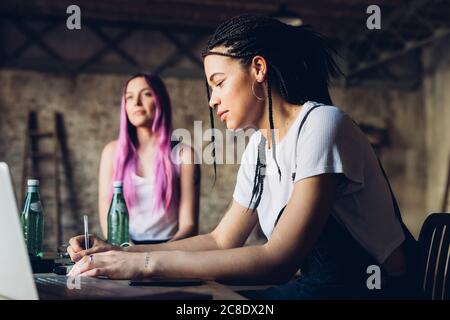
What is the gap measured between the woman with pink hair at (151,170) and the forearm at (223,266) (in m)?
1.48

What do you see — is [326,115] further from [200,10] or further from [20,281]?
[200,10]

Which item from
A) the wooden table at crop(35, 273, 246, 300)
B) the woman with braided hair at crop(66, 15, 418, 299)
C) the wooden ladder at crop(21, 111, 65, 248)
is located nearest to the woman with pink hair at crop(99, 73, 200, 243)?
the woman with braided hair at crop(66, 15, 418, 299)

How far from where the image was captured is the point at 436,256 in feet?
5.40

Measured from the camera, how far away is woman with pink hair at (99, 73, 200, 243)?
9.42ft

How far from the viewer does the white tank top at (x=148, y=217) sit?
2.86 metres

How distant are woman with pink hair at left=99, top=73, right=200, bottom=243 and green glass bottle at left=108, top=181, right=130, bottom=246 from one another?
563mm

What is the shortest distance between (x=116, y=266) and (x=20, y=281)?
34 centimetres

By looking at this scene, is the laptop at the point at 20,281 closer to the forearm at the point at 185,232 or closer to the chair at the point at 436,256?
the chair at the point at 436,256

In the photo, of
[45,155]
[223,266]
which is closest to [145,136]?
[223,266]

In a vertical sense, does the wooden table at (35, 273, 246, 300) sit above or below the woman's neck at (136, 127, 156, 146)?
below

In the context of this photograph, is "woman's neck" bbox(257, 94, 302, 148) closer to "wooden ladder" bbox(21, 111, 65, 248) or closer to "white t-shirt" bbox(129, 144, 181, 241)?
"white t-shirt" bbox(129, 144, 181, 241)

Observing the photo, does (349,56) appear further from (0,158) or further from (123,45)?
(0,158)

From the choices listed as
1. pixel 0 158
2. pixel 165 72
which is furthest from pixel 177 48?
pixel 0 158

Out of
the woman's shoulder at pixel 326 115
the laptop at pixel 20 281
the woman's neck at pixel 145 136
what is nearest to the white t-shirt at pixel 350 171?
the woman's shoulder at pixel 326 115
